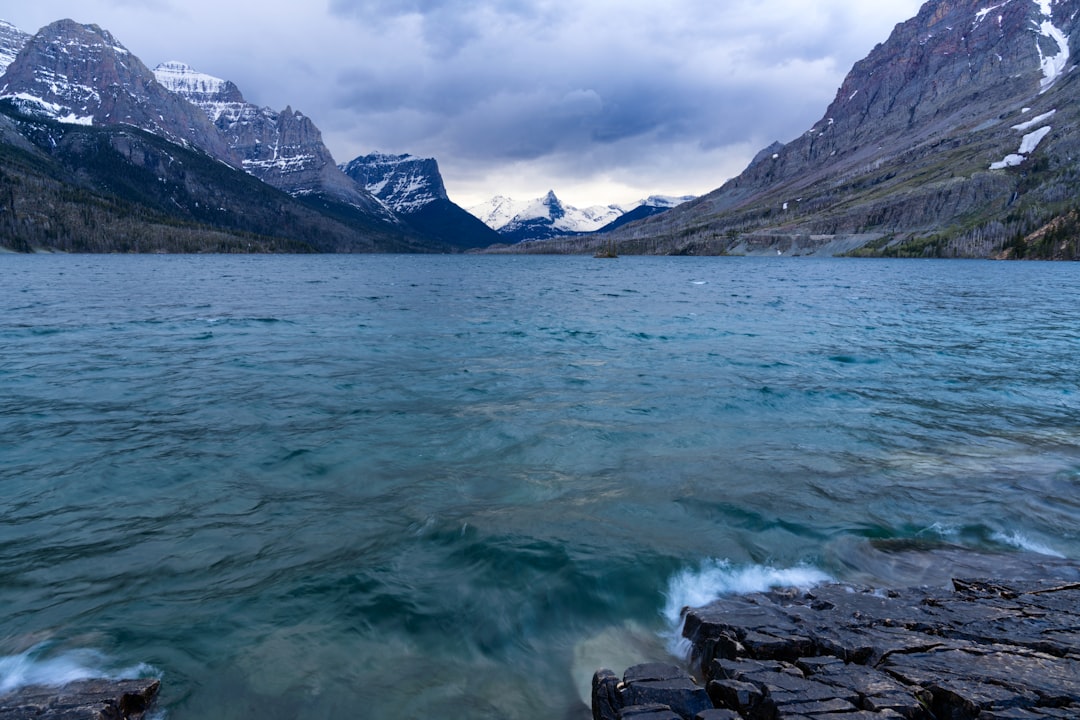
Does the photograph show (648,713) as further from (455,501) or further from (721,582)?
(455,501)

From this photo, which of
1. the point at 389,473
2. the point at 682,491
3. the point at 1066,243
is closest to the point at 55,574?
the point at 389,473

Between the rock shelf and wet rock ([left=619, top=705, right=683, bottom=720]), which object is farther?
wet rock ([left=619, top=705, right=683, bottom=720])

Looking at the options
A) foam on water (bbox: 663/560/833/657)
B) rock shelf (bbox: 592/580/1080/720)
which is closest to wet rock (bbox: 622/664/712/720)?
rock shelf (bbox: 592/580/1080/720)

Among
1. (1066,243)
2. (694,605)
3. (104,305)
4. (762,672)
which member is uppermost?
(1066,243)

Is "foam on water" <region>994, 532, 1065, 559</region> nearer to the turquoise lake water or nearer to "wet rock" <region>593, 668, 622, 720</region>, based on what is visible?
the turquoise lake water

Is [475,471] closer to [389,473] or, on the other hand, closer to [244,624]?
[389,473]

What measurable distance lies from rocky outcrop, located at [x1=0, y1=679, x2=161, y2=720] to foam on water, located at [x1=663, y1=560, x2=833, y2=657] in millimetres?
7580

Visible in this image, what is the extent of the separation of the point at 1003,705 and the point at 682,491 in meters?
8.13

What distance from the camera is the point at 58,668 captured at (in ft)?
25.7

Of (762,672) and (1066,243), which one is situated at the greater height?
(1066,243)

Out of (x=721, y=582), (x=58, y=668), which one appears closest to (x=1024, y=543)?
(x=721, y=582)

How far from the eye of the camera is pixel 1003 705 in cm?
589

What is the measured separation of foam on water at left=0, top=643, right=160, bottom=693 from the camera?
7.53m

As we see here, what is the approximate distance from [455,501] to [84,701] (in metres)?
7.43
